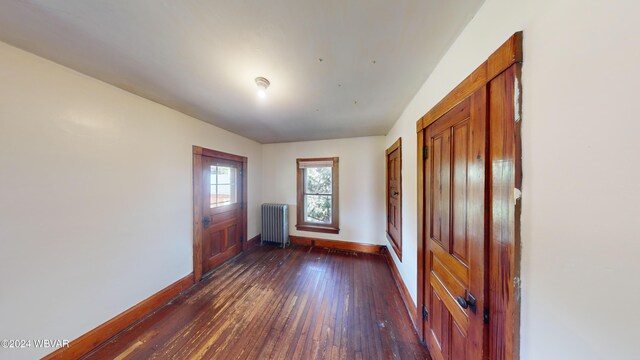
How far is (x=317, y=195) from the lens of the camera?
3.92m

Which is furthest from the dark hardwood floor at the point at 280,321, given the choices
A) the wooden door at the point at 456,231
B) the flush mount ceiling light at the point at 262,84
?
the flush mount ceiling light at the point at 262,84

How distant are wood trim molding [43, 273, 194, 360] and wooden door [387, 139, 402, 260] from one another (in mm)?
2821

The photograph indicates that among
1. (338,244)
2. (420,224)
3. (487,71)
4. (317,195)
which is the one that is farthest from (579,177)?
(317,195)

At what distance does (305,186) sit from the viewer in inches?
156

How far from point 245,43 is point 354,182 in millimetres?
2850

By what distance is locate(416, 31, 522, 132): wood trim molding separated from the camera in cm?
69

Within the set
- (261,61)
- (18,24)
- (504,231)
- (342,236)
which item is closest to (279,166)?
(342,236)

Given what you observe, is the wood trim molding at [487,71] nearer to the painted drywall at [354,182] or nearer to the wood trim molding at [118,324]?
the painted drywall at [354,182]

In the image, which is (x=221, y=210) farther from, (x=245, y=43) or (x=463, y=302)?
(x=463, y=302)

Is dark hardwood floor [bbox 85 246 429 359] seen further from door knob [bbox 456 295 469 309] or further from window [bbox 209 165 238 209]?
window [bbox 209 165 238 209]

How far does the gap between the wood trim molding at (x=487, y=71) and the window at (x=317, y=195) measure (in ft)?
8.48

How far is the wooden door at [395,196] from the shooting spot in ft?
7.99

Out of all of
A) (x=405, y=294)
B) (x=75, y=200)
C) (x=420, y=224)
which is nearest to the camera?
(x=75, y=200)

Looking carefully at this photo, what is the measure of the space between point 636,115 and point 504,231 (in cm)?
50
